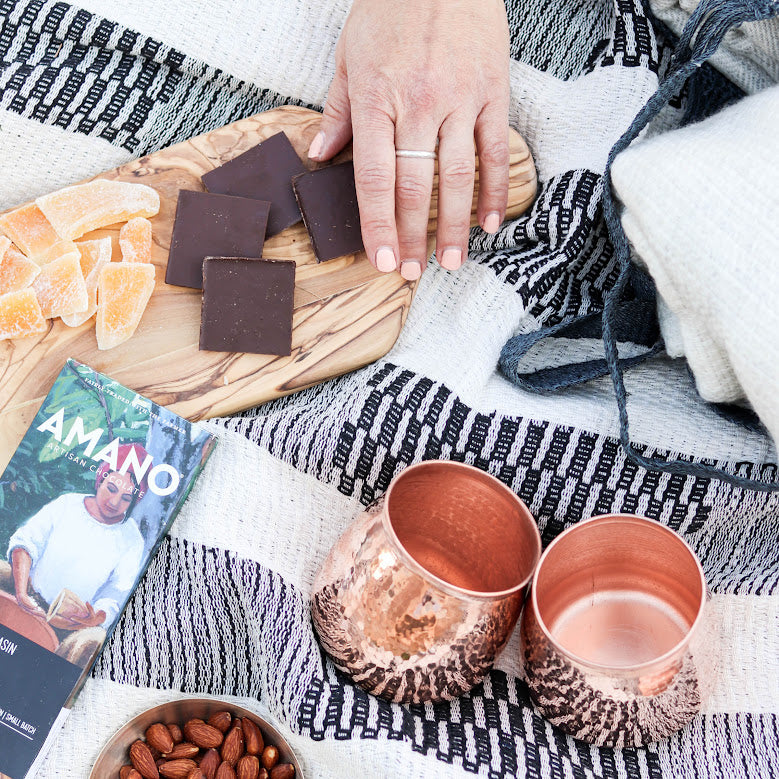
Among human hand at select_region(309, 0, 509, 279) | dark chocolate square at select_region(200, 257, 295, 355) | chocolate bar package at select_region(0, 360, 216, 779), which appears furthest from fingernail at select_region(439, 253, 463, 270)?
chocolate bar package at select_region(0, 360, 216, 779)

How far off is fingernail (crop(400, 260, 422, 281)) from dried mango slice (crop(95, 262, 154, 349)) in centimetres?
27

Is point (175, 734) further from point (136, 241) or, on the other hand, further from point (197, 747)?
point (136, 241)

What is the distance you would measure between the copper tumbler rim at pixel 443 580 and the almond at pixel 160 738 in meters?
0.31

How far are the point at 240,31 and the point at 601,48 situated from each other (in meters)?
0.42

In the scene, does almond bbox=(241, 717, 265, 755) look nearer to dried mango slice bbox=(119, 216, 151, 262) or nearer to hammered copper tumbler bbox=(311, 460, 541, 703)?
hammered copper tumbler bbox=(311, 460, 541, 703)

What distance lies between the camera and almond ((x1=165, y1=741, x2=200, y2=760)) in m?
0.78

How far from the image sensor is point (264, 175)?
2.95 feet

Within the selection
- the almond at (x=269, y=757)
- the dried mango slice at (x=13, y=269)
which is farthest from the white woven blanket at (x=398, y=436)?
the dried mango slice at (x=13, y=269)

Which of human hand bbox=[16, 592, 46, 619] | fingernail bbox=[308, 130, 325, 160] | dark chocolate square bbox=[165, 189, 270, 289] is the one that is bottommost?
human hand bbox=[16, 592, 46, 619]

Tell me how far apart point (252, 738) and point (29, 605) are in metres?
0.26

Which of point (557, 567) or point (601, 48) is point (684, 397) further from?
point (601, 48)

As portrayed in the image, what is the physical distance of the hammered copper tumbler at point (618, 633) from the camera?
2.13 feet

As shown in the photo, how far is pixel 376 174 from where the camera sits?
0.82m

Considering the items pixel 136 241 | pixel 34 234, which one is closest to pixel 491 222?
pixel 136 241
